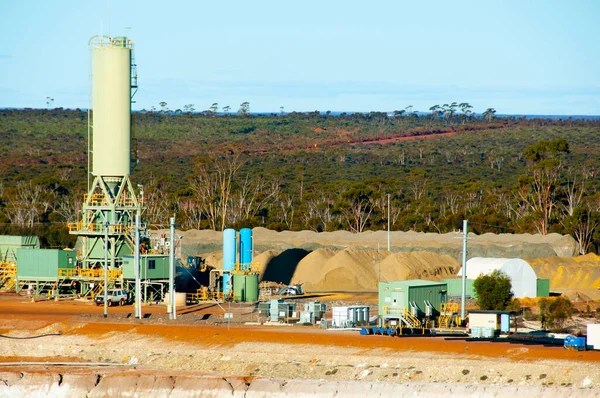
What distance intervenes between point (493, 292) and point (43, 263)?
27747mm

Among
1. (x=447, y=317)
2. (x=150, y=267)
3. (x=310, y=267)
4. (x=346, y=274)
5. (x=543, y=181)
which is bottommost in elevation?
(x=447, y=317)

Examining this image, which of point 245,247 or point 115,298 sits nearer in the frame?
point 115,298

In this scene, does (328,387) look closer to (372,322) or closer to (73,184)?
(372,322)

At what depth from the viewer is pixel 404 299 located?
51406 mm

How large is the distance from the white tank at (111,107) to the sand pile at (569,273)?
31178mm

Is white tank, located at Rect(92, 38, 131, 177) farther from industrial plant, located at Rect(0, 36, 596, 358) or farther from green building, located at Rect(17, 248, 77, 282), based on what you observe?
green building, located at Rect(17, 248, 77, 282)

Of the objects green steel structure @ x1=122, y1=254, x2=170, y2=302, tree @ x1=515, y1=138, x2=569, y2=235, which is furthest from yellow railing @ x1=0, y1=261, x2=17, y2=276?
tree @ x1=515, y1=138, x2=569, y2=235

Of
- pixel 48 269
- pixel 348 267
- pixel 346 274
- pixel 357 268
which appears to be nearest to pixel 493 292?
pixel 346 274

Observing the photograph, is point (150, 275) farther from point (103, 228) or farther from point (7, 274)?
point (7, 274)

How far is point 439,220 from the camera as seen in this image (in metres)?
114

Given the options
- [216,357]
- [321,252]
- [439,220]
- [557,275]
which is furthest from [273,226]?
[216,357]

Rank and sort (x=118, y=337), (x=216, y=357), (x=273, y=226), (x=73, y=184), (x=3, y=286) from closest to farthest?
(x=216, y=357)
(x=118, y=337)
(x=3, y=286)
(x=273, y=226)
(x=73, y=184)

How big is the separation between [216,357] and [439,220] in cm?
7200

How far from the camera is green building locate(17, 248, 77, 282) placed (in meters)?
65.0
